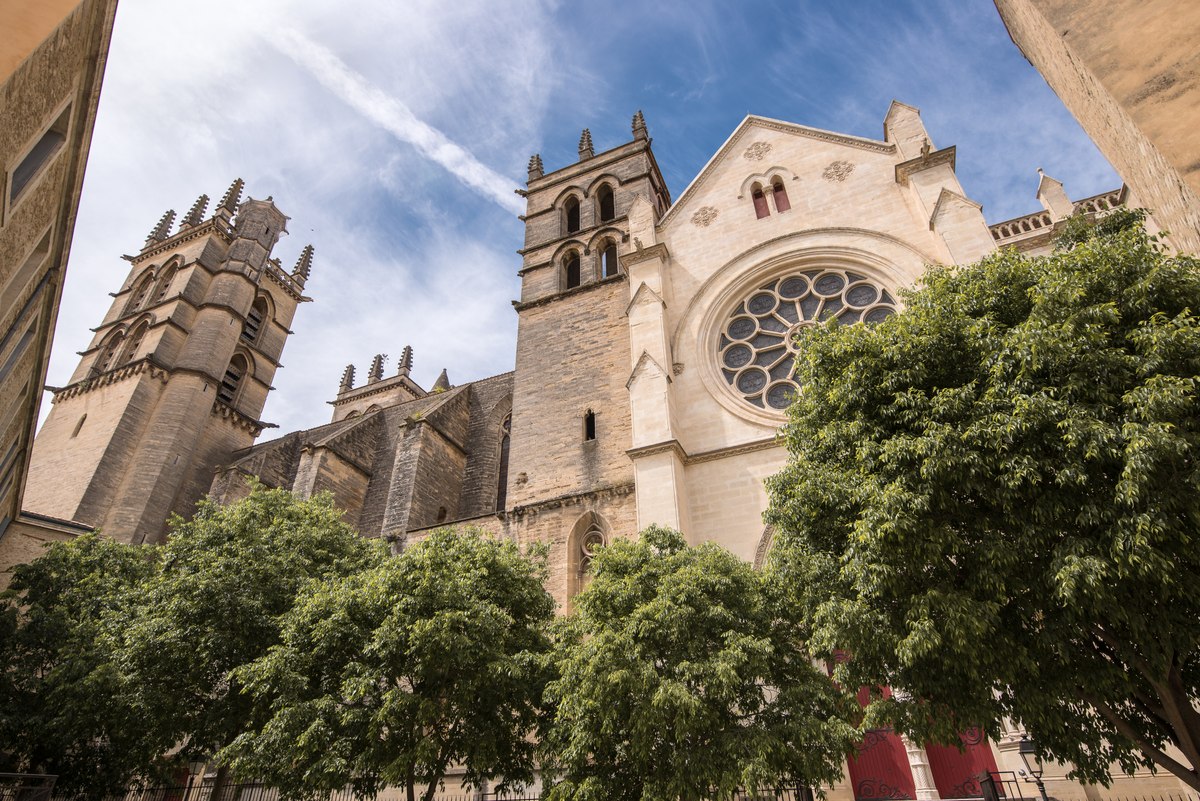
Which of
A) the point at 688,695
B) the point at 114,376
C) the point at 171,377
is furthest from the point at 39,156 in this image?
the point at 114,376

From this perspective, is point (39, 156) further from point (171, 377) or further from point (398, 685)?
point (171, 377)

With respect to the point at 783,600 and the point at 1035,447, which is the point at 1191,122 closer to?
the point at 1035,447

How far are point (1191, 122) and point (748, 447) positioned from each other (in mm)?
8197

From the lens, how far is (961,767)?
30.2 feet

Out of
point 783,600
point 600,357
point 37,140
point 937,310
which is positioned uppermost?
point 600,357

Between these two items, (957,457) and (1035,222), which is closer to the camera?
(957,457)

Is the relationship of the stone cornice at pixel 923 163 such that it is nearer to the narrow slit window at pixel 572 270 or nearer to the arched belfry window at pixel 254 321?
the narrow slit window at pixel 572 270

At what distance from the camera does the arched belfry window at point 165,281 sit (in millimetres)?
29802

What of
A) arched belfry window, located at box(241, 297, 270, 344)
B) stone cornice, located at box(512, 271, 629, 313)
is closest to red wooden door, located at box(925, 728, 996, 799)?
stone cornice, located at box(512, 271, 629, 313)

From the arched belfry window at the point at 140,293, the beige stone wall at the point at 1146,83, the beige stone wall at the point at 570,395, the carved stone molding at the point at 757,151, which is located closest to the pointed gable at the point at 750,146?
the carved stone molding at the point at 757,151

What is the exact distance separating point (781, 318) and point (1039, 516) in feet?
28.6

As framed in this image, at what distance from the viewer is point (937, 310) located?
23.2 ft

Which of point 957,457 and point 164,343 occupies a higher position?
point 164,343

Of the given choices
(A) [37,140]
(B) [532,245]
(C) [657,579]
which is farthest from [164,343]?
(C) [657,579]
